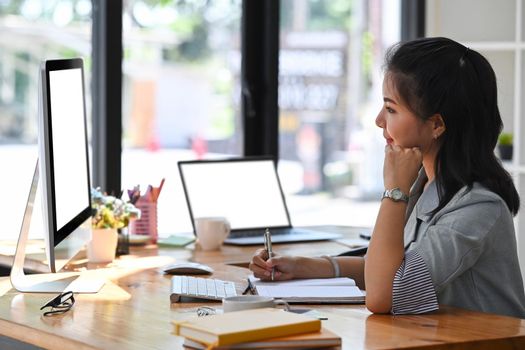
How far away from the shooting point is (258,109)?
4.33m

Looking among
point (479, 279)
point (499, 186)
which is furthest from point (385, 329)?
point (499, 186)

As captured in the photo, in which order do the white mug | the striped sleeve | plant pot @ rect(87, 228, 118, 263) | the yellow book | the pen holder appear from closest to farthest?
the yellow book < the striped sleeve < plant pot @ rect(87, 228, 118, 263) < the white mug < the pen holder

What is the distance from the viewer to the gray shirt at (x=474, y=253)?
210 cm

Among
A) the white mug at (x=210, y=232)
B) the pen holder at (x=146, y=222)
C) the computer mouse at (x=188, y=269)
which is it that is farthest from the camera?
the pen holder at (x=146, y=222)

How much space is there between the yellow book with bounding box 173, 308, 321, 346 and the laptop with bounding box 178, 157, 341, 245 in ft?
4.83

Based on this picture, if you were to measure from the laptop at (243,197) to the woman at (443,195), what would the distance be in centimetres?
109

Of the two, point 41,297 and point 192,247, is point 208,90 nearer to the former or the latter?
point 192,247

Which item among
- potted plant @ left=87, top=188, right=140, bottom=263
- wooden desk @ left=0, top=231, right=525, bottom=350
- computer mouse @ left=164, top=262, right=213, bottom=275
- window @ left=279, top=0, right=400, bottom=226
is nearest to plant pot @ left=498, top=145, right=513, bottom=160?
window @ left=279, top=0, right=400, bottom=226

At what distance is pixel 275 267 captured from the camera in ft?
7.97

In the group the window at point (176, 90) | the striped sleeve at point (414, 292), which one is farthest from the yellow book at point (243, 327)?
the window at point (176, 90)

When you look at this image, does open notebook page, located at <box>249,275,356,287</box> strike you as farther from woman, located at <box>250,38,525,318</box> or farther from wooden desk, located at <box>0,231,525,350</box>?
woman, located at <box>250,38,525,318</box>

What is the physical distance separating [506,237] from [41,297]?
3.50 feet

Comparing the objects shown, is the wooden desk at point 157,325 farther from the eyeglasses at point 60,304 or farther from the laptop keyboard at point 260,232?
the laptop keyboard at point 260,232

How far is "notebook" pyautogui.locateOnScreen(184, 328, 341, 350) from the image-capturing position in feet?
5.49
